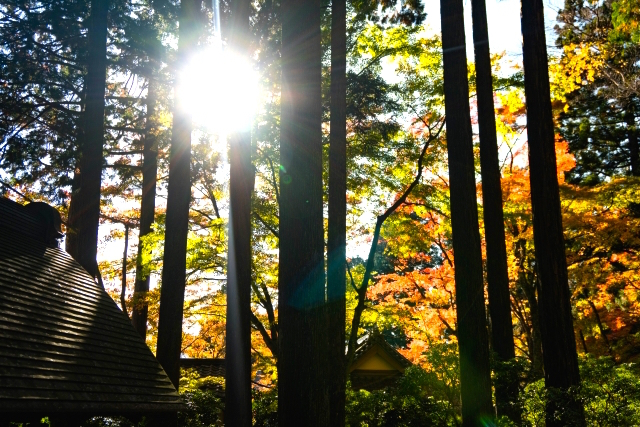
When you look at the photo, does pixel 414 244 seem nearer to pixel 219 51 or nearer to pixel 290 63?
pixel 219 51

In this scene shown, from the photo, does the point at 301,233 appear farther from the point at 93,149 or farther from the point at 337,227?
→ the point at 93,149

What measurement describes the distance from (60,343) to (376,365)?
53.6 feet

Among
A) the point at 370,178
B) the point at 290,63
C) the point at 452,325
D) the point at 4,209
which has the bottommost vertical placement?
the point at 452,325

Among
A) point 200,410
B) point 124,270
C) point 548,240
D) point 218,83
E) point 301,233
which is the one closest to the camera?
point 301,233

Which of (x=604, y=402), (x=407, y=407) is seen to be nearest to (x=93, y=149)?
(x=407, y=407)

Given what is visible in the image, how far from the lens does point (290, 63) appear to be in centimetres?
611

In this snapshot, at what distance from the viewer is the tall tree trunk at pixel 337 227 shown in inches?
369

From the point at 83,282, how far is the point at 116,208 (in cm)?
1173

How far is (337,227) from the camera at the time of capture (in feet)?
33.8

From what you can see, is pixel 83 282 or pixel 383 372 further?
pixel 383 372

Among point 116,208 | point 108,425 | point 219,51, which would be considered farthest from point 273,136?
point 116,208

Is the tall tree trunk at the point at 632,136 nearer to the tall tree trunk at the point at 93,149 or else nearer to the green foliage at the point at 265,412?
the green foliage at the point at 265,412

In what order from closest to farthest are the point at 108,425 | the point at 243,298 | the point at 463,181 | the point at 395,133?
1. the point at 108,425
2. the point at 463,181
3. the point at 243,298
4. the point at 395,133

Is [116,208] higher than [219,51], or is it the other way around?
[219,51]
